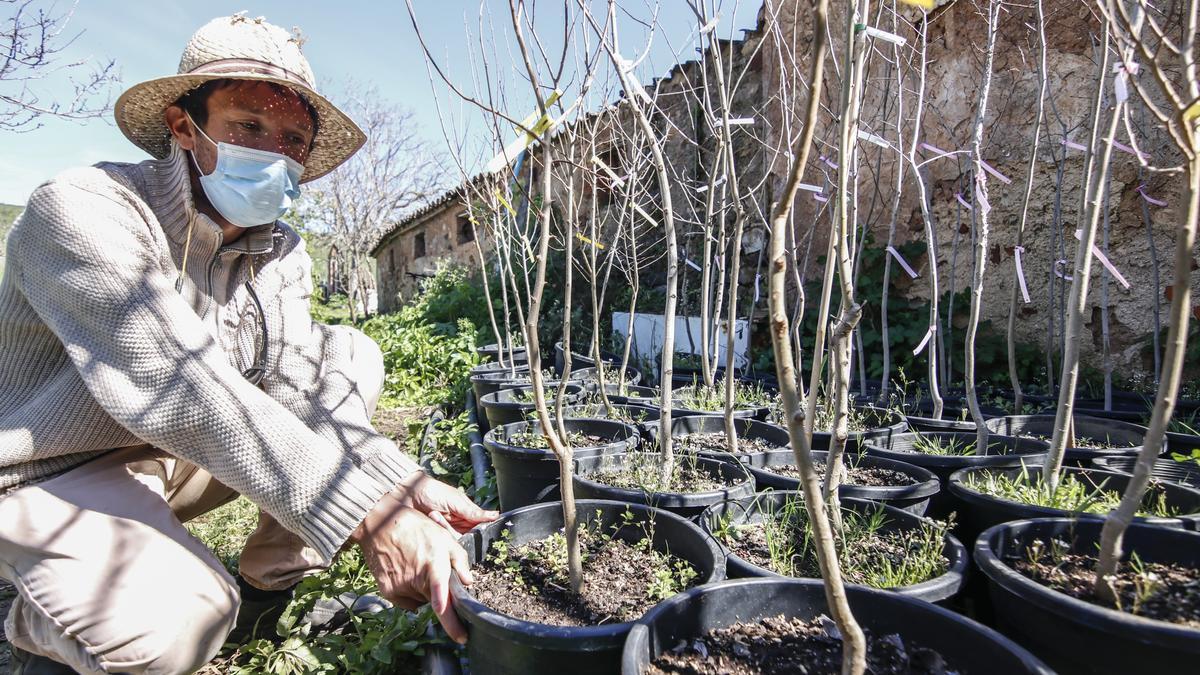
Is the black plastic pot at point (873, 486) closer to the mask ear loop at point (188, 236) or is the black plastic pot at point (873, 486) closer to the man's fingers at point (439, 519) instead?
the man's fingers at point (439, 519)

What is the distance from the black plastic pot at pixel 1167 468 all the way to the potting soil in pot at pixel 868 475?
1.85 feet

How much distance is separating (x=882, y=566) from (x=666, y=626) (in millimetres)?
642

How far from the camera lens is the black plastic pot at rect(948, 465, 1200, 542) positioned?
1.37 m

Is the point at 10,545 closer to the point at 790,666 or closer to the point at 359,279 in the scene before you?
the point at 790,666

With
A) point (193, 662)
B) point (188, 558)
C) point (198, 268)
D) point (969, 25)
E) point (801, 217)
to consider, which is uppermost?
point (969, 25)

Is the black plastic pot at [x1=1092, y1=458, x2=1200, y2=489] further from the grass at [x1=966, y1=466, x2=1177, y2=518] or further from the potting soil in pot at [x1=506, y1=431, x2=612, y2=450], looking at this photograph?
the potting soil in pot at [x1=506, y1=431, x2=612, y2=450]

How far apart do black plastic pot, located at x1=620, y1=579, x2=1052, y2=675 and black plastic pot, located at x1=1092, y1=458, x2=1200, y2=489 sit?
4.19 feet

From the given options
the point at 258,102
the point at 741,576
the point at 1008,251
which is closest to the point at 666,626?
the point at 741,576

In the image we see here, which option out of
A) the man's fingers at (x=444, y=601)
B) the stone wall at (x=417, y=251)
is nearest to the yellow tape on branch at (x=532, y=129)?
the man's fingers at (x=444, y=601)

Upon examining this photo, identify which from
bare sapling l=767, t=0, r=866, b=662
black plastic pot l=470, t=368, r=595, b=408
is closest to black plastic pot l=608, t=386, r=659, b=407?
black plastic pot l=470, t=368, r=595, b=408

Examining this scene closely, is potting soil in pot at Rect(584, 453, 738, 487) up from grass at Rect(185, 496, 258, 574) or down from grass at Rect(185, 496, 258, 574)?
up

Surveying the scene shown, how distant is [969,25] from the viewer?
4238 millimetres

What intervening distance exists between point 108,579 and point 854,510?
171cm

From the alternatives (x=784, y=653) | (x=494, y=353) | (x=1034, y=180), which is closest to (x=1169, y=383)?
(x=784, y=653)
